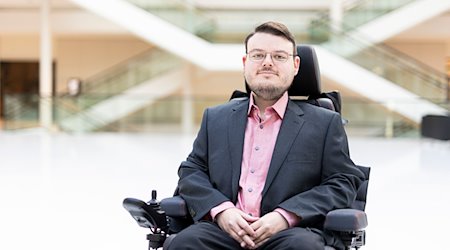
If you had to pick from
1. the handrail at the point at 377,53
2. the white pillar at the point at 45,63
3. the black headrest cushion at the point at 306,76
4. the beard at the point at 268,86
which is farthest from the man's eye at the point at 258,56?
the white pillar at the point at 45,63

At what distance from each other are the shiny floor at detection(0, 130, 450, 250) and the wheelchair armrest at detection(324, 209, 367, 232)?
108 inches

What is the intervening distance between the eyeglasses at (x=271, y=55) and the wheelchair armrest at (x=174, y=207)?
2.68 ft

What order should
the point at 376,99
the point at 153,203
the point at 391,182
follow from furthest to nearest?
1. the point at 376,99
2. the point at 391,182
3. the point at 153,203

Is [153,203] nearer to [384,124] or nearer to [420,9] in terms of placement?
[384,124]

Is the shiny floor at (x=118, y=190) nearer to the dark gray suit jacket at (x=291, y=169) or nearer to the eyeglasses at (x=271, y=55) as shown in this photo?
the dark gray suit jacket at (x=291, y=169)

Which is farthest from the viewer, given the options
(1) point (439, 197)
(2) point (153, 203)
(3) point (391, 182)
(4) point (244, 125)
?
(3) point (391, 182)

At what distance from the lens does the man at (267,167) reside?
3.54 metres

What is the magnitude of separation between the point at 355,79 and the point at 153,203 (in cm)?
1628

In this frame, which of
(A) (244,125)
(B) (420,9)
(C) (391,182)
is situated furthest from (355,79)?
(A) (244,125)

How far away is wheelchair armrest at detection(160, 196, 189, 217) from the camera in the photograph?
373 cm

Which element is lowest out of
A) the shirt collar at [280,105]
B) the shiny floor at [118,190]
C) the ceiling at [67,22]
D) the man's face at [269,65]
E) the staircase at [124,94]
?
the shiny floor at [118,190]

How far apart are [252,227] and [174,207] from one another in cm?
46

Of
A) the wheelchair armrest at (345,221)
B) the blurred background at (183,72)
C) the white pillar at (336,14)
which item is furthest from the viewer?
the white pillar at (336,14)

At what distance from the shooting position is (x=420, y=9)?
20.0m
